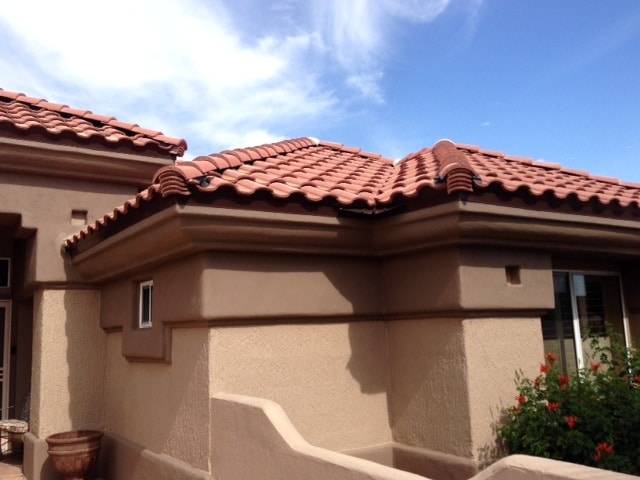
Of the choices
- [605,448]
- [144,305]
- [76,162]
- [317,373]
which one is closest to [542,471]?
[605,448]

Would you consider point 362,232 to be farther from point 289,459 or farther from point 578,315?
point 578,315

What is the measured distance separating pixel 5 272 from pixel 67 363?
266cm

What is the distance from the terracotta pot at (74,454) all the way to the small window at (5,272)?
3.31m

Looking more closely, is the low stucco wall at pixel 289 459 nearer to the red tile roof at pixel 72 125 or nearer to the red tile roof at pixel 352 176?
the red tile roof at pixel 352 176

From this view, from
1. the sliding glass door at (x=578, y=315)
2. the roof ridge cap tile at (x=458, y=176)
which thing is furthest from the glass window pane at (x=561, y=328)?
the roof ridge cap tile at (x=458, y=176)

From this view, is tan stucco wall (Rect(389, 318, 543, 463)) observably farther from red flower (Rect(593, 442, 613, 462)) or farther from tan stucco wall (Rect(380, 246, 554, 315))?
red flower (Rect(593, 442, 613, 462))

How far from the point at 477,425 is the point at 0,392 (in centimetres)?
754

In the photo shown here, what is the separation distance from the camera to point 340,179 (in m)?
6.26

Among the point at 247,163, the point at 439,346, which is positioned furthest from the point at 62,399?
the point at 439,346

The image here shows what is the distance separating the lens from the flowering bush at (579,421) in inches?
174

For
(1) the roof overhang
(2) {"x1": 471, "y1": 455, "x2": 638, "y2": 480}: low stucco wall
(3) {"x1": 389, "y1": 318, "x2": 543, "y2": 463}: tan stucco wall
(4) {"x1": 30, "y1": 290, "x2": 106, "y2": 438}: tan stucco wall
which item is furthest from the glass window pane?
(4) {"x1": 30, "y1": 290, "x2": 106, "y2": 438}: tan stucco wall

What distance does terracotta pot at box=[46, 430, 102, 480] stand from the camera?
675 cm

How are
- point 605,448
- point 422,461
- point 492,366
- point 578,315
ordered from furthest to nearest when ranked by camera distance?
point 578,315 → point 422,461 → point 492,366 → point 605,448

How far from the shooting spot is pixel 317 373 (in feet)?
18.1
